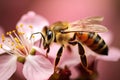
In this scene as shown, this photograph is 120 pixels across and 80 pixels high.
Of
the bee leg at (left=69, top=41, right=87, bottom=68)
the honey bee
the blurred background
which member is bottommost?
the blurred background

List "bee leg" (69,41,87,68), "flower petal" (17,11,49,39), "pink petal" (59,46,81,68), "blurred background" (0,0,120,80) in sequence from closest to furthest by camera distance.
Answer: "bee leg" (69,41,87,68), "pink petal" (59,46,81,68), "flower petal" (17,11,49,39), "blurred background" (0,0,120,80)

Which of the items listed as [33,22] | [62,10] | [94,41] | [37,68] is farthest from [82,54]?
[62,10]

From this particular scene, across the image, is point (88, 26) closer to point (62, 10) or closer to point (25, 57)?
point (25, 57)

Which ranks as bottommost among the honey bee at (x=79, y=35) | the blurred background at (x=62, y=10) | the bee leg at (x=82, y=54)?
the blurred background at (x=62, y=10)

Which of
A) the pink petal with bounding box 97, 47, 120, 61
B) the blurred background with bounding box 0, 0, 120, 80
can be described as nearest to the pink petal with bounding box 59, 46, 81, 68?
the pink petal with bounding box 97, 47, 120, 61

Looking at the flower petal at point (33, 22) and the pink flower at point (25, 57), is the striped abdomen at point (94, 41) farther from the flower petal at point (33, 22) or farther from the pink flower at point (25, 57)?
the flower petal at point (33, 22)

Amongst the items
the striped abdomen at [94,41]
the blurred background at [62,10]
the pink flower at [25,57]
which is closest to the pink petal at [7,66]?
the pink flower at [25,57]

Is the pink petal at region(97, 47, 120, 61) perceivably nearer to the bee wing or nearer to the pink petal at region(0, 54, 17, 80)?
the bee wing
